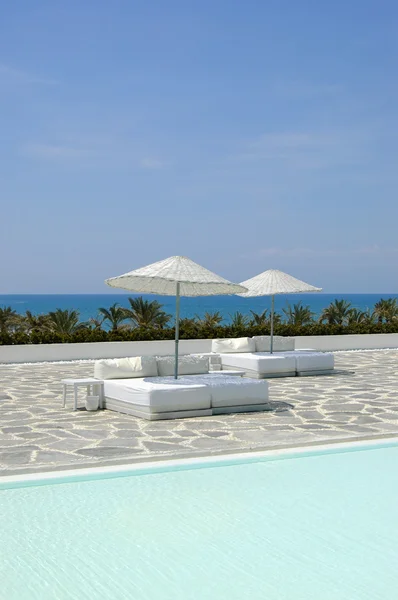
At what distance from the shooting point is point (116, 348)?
20.4 meters

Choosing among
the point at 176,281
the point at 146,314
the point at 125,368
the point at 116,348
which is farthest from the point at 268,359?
the point at 146,314

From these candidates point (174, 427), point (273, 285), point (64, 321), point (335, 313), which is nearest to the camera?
point (174, 427)

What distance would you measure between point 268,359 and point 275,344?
1.81 meters

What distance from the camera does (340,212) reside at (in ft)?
147

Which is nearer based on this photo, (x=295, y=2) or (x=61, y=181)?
(x=295, y=2)

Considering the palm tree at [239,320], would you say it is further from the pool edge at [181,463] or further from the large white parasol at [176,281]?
the pool edge at [181,463]

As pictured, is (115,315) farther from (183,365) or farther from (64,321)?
(183,365)

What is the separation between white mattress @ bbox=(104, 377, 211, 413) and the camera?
411 inches

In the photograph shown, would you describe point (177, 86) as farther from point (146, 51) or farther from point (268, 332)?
point (268, 332)

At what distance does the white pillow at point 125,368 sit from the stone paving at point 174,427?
0.61 m

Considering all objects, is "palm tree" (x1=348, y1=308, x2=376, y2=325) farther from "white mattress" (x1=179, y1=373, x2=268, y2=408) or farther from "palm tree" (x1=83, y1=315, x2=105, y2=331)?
"white mattress" (x1=179, y1=373, x2=268, y2=408)

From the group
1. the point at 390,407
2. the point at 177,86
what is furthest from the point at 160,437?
the point at 177,86

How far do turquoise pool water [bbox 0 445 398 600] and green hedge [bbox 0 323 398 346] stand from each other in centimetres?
1289

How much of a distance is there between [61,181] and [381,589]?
47.3 metres
